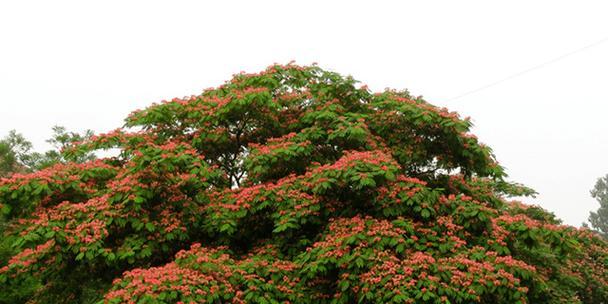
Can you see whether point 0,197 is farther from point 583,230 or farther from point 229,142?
point 583,230

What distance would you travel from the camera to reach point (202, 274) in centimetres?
715

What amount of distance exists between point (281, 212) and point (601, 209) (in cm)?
5485

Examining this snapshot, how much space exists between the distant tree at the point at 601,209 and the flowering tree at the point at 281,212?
48.7m

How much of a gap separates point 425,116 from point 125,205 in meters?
5.25

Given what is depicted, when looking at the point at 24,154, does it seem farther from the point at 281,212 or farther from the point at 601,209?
the point at 601,209

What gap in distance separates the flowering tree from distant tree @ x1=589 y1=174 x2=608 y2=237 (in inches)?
1916

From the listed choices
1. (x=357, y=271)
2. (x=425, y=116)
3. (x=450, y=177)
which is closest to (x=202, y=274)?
(x=357, y=271)

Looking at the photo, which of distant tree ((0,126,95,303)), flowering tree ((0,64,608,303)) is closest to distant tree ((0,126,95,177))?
distant tree ((0,126,95,303))

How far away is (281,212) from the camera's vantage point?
26.2 feet

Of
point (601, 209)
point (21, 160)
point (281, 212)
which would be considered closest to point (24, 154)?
point (21, 160)

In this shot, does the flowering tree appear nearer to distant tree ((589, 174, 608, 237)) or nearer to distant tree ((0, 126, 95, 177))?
distant tree ((0, 126, 95, 177))

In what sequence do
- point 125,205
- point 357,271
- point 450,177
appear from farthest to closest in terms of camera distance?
point 450,177
point 125,205
point 357,271

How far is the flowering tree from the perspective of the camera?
23.5ft

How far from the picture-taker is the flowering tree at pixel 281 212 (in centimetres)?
717
